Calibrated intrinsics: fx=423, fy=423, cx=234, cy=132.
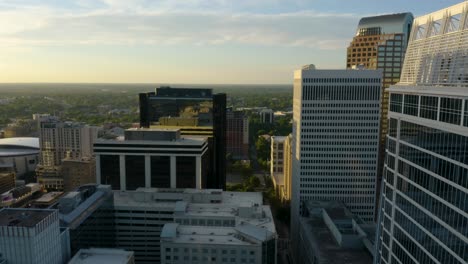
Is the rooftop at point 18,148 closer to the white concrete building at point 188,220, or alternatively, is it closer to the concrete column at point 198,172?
the white concrete building at point 188,220

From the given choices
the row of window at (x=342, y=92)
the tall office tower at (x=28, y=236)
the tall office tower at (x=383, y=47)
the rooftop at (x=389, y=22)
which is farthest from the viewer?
the rooftop at (x=389, y=22)

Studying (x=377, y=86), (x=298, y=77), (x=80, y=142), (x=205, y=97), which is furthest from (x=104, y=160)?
(x=80, y=142)

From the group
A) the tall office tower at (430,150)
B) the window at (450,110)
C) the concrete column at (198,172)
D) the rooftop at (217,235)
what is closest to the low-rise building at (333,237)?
the rooftop at (217,235)

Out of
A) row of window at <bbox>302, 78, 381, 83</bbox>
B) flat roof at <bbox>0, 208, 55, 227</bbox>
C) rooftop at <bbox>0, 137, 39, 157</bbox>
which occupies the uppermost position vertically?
row of window at <bbox>302, 78, 381, 83</bbox>

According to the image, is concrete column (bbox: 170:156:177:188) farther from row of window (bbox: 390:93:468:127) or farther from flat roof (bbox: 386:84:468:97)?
flat roof (bbox: 386:84:468:97)

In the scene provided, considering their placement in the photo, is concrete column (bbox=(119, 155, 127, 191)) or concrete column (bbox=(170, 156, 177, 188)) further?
concrete column (bbox=(119, 155, 127, 191))

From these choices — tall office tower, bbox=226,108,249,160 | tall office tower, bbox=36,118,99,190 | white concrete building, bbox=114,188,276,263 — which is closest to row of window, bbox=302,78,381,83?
white concrete building, bbox=114,188,276,263

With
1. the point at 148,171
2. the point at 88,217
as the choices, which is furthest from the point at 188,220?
the point at 148,171
